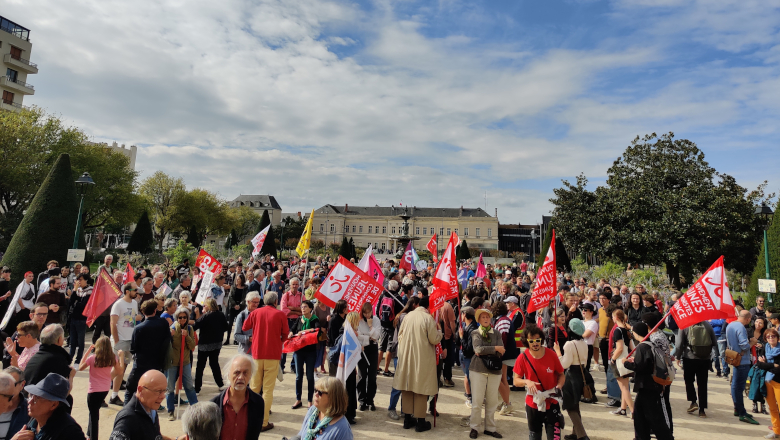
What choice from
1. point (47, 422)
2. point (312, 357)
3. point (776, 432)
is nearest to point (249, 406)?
point (47, 422)

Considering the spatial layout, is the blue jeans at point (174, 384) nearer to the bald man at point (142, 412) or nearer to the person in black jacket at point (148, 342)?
the person in black jacket at point (148, 342)

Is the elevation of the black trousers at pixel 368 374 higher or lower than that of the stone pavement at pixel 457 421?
higher

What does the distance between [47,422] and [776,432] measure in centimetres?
871

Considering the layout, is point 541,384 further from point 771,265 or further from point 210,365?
point 771,265

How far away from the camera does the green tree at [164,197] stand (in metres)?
51.6

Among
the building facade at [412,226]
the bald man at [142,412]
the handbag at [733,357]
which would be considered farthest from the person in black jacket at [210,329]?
the building facade at [412,226]

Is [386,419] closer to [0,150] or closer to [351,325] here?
[351,325]

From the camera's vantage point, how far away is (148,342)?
5652 mm

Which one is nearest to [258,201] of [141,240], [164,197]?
[164,197]

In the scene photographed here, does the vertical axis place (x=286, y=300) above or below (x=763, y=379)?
above

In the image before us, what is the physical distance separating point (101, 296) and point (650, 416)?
8.58 m

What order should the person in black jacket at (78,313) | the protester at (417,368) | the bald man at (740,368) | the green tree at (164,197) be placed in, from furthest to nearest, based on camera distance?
1. the green tree at (164,197)
2. the person in black jacket at (78,313)
3. the bald man at (740,368)
4. the protester at (417,368)

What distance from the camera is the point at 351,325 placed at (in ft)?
20.0

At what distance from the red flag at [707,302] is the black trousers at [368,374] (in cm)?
432
